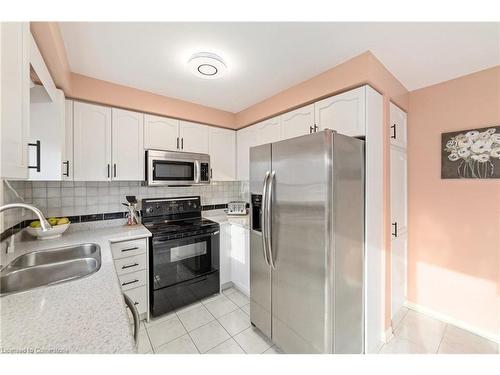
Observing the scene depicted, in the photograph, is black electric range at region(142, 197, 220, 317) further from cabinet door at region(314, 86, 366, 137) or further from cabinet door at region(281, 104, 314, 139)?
cabinet door at region(314, 86, 366, 137)

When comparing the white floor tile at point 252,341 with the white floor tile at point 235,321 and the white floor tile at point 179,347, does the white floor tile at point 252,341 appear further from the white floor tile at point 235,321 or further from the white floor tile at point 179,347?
the white floor tile at point 179,347

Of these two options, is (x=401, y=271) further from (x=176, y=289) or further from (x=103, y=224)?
(x=103, y=224)

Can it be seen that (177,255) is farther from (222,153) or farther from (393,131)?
(393,131)

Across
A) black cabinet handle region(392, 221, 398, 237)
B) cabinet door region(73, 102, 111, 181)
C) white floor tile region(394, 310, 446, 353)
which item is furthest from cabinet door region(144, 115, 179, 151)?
white floor tile region(394, 310, 446, 353)

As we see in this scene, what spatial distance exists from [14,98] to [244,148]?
2.20 metres

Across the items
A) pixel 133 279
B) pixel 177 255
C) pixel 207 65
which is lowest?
pixel 133 279

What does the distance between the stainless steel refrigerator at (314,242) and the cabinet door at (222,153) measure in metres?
1.15

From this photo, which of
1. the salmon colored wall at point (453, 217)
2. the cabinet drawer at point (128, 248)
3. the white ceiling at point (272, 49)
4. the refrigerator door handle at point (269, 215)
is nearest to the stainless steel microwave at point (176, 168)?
the cabinet drawer at point (128, 248)

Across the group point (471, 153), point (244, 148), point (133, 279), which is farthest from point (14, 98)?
point (471, 153)

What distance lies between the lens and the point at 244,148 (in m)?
2.78

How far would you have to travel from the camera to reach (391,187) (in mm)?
1850

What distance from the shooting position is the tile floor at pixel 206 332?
1.67 m

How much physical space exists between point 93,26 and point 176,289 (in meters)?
2.22
